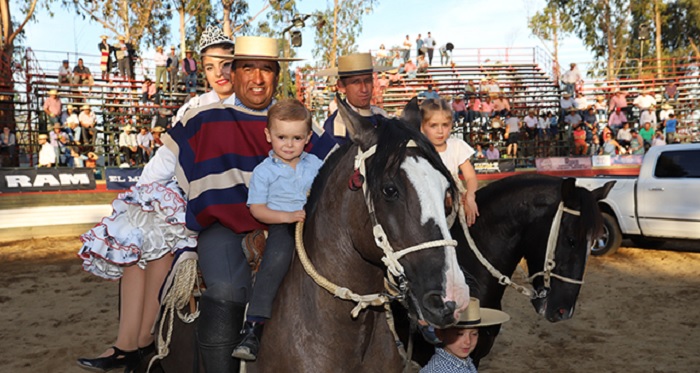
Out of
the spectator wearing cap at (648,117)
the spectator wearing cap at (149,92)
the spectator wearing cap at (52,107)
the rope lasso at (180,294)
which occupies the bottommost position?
the rope lasso at (180,294)

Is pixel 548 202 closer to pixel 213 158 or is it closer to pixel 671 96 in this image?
pixel 213 158

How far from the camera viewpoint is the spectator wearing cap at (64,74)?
23469 millimetres

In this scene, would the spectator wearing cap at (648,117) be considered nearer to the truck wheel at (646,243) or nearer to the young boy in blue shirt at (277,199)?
the truck wheel at (646,243)

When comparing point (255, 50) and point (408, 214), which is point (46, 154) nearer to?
point (255, 50)

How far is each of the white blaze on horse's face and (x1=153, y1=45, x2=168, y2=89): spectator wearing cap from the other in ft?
79.1

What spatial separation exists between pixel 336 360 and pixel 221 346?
59 cm

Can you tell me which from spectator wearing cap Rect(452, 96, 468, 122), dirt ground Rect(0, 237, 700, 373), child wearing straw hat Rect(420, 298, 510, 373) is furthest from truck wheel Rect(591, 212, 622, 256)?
spectator wearing cap Rect(452, 96, 468, 122)

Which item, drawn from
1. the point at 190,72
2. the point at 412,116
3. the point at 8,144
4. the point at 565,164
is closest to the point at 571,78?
the point at 565,164

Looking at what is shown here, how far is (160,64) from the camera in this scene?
25.0 meters

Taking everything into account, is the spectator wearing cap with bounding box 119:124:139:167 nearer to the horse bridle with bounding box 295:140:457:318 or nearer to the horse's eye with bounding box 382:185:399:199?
the horse bridle with bounding box 295:140:457:318

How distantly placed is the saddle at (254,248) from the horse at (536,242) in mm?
1813

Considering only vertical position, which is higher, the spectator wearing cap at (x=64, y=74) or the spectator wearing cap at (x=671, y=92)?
the spectator wearing cap at (x=64, y=74)

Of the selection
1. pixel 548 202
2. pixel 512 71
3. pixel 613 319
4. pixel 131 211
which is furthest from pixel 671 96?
pixel 131 211

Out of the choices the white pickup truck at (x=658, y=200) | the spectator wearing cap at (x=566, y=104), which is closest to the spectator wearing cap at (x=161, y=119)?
the white pickup truck at (x=658, y=200)
